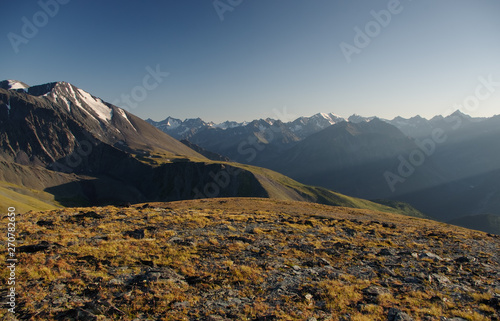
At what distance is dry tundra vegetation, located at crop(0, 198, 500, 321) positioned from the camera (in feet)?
37.9

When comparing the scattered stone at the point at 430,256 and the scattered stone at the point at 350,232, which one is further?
the scattered stone at the point at 350,232

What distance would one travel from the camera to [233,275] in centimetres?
1538

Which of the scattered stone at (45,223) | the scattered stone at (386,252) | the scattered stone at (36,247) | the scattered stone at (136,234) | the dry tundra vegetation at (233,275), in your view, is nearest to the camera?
the dry tundra vegetation at (233,275)

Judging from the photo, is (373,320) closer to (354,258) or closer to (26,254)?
(354,258)

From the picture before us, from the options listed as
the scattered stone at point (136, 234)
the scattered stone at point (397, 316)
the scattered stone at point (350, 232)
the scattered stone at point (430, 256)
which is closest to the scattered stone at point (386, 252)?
the scattered stone at point (430, 256)

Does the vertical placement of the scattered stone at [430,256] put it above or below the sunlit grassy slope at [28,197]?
above

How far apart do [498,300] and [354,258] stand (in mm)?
8706

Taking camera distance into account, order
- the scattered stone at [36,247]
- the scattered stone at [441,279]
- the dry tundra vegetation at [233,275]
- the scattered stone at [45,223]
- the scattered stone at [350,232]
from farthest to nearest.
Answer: the scattered stone at [350,232] → the scattered stone at [45,223] → the scattered stone at [441,279] → the scattered stone at [36,247] → the dry tundra vegetation at [233,275]

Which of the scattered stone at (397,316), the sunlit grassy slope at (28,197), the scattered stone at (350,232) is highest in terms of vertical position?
the scattered stone at (397,316)

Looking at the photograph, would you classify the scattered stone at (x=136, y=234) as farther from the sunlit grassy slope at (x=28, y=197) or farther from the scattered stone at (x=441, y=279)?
the sunlit grassy slope at (x=28, y=197)

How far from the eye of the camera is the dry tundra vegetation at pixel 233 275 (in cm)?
1156

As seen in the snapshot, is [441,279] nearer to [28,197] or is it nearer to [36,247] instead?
[36,247]

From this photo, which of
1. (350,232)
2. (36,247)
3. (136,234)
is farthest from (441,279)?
(36,247)

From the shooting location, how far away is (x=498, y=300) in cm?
1427
